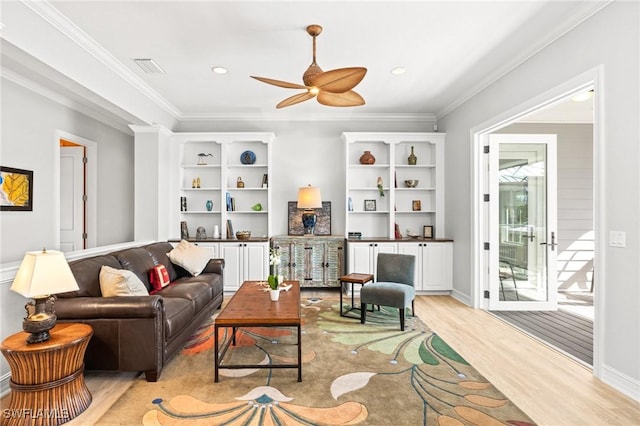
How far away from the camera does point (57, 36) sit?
2.97 metres

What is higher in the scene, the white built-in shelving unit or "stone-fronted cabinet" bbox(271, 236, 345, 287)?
the white built-in shelving unit

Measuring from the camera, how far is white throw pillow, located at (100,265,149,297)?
279cm

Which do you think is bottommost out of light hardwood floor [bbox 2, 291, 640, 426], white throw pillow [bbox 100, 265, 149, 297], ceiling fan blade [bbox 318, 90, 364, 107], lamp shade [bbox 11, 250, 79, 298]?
light hardwood floor [bbox 2, 291, 640, 426]

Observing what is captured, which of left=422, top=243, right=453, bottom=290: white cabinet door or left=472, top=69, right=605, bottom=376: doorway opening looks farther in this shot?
left=422, top=243, right=453, bottom=290: white cabinet door

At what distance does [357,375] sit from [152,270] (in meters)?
2.52

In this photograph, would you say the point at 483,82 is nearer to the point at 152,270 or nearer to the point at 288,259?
the point at 288,259

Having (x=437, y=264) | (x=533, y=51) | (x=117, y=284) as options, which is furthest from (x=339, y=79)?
(x=437, y=264)

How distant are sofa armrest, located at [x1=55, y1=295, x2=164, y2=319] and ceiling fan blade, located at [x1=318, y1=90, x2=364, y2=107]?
229 centimetres

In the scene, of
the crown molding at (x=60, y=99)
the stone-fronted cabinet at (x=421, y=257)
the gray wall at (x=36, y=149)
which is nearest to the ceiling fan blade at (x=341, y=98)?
the stone-fronted cabinet at (x=421, y=257)

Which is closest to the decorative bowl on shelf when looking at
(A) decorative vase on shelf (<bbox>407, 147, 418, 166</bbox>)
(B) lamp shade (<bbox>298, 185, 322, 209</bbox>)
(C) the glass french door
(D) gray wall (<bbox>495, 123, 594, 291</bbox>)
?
(B) lamp shade (<bbox>298, 185, 322, 209</bbox>)

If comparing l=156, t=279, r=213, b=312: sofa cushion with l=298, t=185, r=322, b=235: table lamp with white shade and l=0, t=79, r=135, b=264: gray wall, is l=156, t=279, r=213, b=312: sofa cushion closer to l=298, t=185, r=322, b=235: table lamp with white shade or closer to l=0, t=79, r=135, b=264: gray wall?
l=0, t=79, r=135, b=264: gray wall

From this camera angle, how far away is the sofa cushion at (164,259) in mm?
4188

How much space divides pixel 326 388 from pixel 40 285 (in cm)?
205

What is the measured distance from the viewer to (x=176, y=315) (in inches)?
117
